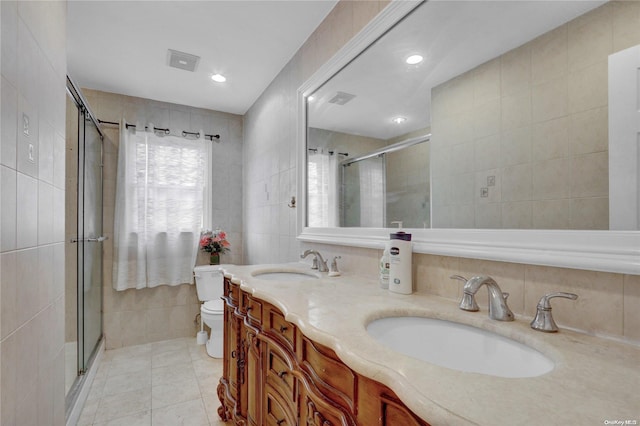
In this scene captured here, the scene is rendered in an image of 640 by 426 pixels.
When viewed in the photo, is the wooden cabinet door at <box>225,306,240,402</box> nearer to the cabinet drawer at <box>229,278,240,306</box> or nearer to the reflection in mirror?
the cabinet drawer at <box>229,278,240,306</box>

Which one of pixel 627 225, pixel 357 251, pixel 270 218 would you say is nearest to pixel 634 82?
pixel 627 225

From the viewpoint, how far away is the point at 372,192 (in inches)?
61.5

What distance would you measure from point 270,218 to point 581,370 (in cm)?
233

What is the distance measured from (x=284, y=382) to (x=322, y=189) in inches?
45.3

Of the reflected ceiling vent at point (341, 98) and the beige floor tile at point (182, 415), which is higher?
the reflected ceiling vent at point (341, 98)

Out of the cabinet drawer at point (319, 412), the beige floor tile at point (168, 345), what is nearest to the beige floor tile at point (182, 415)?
the beige floor tile at point (168, 345)

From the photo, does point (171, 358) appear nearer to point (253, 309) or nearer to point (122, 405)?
point (122, 405)

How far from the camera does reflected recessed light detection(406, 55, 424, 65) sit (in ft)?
4.13

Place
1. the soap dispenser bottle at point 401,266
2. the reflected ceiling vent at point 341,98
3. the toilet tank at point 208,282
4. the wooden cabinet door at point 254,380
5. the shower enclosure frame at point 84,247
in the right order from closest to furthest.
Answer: the soap dispenser bottle at point 401,266 → the wooden cabinet door at point 254,380 → the reflected ceiling vent at point 341,98 → the shower enclosure frame at point 84,247 → the toilet tank at point 208,282

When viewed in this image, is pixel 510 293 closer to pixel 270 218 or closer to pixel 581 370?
pixel 581 370

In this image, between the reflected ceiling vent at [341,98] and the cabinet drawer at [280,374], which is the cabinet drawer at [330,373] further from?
the reflected ceiling vent at [341,98]

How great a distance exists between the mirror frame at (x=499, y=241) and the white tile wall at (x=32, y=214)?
1267 mm

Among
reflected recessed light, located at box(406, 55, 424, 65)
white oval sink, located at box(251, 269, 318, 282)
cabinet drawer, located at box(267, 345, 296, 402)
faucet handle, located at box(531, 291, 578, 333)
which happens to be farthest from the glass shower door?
faucet handle, located at box(531, 291, 578, 333)

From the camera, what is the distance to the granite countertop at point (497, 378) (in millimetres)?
437
